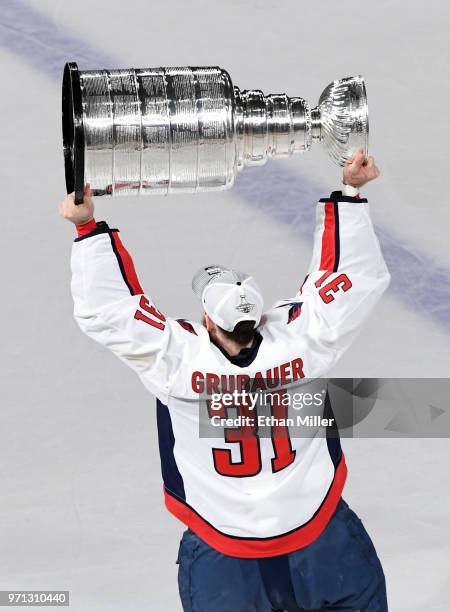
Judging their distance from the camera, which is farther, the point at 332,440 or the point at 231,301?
the point at 332,440

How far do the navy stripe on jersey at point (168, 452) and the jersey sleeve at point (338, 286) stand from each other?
27cm

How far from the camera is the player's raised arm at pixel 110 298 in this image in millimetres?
1822

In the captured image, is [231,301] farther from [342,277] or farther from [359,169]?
[359,169]

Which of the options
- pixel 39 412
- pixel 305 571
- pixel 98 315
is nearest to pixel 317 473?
pixel 305 571

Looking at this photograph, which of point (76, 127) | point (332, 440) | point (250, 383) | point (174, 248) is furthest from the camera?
point (174, 248)

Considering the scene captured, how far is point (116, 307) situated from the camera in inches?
72.1

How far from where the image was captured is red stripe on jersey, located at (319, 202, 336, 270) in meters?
1.93

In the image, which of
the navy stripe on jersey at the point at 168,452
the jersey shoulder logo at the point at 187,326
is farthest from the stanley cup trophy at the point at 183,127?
the navy stripe on jersey at the point at 168,452

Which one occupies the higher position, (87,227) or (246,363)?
(87,227)

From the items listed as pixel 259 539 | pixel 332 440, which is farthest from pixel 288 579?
pixel 332 440

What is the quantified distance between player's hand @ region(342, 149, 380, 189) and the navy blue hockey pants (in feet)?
2.09

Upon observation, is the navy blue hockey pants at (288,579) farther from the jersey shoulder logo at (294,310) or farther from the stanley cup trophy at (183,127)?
the stanley cup trophy at (183,127)

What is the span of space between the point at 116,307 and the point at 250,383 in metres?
0.27

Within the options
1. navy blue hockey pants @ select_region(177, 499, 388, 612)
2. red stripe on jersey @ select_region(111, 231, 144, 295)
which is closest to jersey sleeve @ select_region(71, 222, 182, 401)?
red stripe on jersey @ select_region(111, 231, 144, 295)
